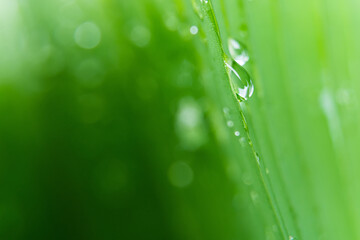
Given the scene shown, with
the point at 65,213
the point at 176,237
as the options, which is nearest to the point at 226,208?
the point at 176,237

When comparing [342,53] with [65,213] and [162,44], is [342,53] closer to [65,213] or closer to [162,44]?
[162,44]

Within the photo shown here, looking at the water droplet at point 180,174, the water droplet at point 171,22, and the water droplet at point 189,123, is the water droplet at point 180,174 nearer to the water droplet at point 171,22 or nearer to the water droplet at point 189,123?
the water droplet at point 189,123

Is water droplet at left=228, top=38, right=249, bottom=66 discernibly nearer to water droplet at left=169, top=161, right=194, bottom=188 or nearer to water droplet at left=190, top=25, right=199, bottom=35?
water droplet at left=190, top=25, right=199, bottom=35

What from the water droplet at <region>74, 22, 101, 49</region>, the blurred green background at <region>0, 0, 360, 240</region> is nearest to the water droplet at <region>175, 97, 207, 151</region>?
the blurred green background at <region>0, 0, 360, 240</region>

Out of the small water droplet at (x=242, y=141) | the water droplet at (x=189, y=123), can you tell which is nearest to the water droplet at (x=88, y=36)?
the water droplet at (x=189, y=123)

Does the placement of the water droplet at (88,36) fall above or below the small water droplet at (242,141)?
above

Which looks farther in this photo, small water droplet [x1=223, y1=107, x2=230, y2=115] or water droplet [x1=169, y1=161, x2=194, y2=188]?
water droplet [x1=169, y1=161, x2=194, y2=188]
